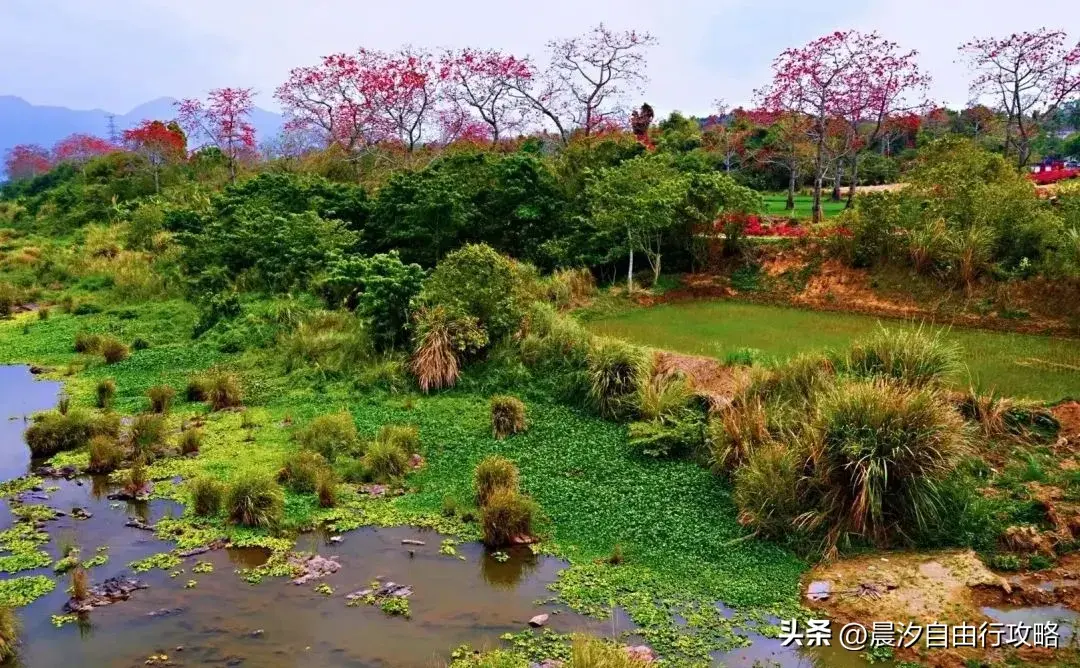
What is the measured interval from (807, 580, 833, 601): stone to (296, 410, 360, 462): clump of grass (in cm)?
627

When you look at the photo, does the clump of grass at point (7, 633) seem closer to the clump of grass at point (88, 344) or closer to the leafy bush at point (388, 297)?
the leafy bush at point (388, 297)

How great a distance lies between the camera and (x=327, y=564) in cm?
797

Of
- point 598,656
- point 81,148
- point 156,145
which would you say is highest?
point 81,148

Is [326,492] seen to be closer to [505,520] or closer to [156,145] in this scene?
[505,520]

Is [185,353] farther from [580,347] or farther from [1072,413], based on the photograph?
[1072,413]

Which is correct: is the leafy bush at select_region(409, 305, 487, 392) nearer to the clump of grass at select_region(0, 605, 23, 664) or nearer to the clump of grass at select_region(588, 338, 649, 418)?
the clump of grass at select_region(588, 338, 649, 418)

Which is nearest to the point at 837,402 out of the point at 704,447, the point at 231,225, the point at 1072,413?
the point at 704,447

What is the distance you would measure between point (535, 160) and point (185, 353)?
1004cm

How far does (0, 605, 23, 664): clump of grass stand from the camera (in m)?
6.45

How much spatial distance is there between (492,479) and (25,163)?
2394 inches

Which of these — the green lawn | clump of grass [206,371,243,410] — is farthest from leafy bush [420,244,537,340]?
the green lawn

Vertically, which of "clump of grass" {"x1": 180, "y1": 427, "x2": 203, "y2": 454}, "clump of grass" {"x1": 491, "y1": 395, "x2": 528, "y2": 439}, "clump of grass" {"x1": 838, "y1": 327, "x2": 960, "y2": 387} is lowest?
"clump of grass" {"x1": 180, "y1": 427, "x2": 203, "y2": 454}

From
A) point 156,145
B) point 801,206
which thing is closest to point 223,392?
point 801,206

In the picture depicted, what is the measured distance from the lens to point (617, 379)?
1139 cm
